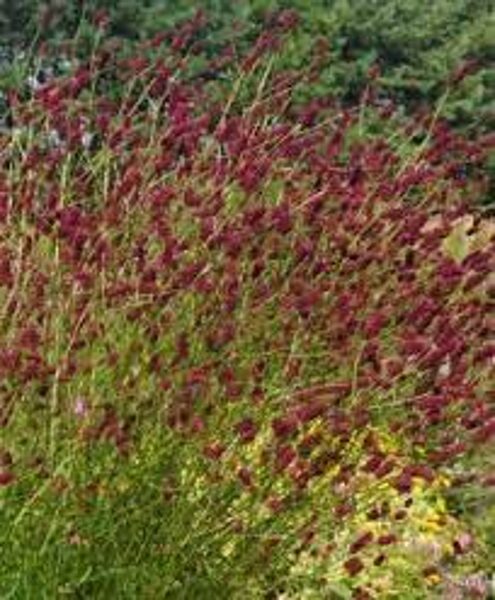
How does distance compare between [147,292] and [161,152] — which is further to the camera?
[161,152]

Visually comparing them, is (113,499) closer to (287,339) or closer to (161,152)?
(287,339)

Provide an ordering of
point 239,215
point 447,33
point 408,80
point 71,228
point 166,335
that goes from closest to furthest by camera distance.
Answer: point 71,228
point 166,335
point 239,215
point 408,80
point 447,33

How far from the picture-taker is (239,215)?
4434mm

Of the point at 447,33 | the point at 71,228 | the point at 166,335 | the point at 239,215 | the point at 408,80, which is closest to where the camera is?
the point at 71,228

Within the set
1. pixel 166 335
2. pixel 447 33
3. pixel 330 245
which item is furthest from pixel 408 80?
pixel 166 335

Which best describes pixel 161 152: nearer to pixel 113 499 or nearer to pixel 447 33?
pixel 113 499

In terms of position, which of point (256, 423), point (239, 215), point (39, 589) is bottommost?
point (39, 589)

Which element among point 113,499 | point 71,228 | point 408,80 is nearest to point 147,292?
point 71,228

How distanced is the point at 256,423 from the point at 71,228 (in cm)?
67

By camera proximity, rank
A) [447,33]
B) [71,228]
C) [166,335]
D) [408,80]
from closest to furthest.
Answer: [71,228]
[166,335]
[408,80]
[447,33]

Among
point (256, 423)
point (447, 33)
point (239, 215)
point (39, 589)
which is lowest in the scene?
point (447, 33)

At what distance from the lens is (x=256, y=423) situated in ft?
13.4

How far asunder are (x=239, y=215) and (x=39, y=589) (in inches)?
43.9

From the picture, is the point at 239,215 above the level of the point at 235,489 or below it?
above
